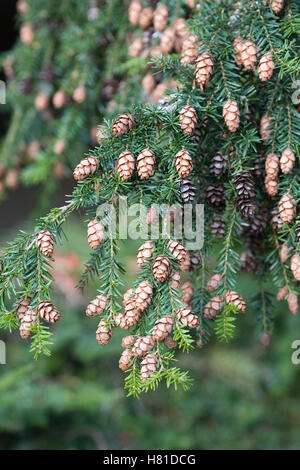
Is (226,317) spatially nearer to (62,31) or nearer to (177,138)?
(177,138)

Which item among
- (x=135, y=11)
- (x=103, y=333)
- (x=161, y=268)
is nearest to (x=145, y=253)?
(x=161, y=268)

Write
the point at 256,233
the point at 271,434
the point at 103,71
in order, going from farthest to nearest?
the point at 271,434 → the point at 103,71 → the point at 256,233

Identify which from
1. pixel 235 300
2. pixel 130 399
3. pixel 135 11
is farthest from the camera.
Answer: pixel 130 399

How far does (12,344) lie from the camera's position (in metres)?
2.29

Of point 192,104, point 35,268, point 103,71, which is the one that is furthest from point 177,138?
point 103,71

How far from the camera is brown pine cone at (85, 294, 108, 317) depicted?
0.76m

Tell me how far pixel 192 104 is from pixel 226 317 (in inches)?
16.3

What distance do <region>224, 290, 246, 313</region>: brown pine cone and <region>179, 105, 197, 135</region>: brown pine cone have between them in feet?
1.02

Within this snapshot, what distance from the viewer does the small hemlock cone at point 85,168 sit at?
76 centimetres

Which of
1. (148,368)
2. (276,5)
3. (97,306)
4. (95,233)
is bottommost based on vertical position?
(148,368)

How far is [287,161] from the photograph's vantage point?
2.59 ft

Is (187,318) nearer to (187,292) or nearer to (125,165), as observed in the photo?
(187,292)

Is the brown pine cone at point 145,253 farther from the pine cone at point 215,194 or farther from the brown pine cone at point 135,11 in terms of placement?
the brown pine cone at point 135,11

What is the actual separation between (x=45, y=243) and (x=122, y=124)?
257 mm
